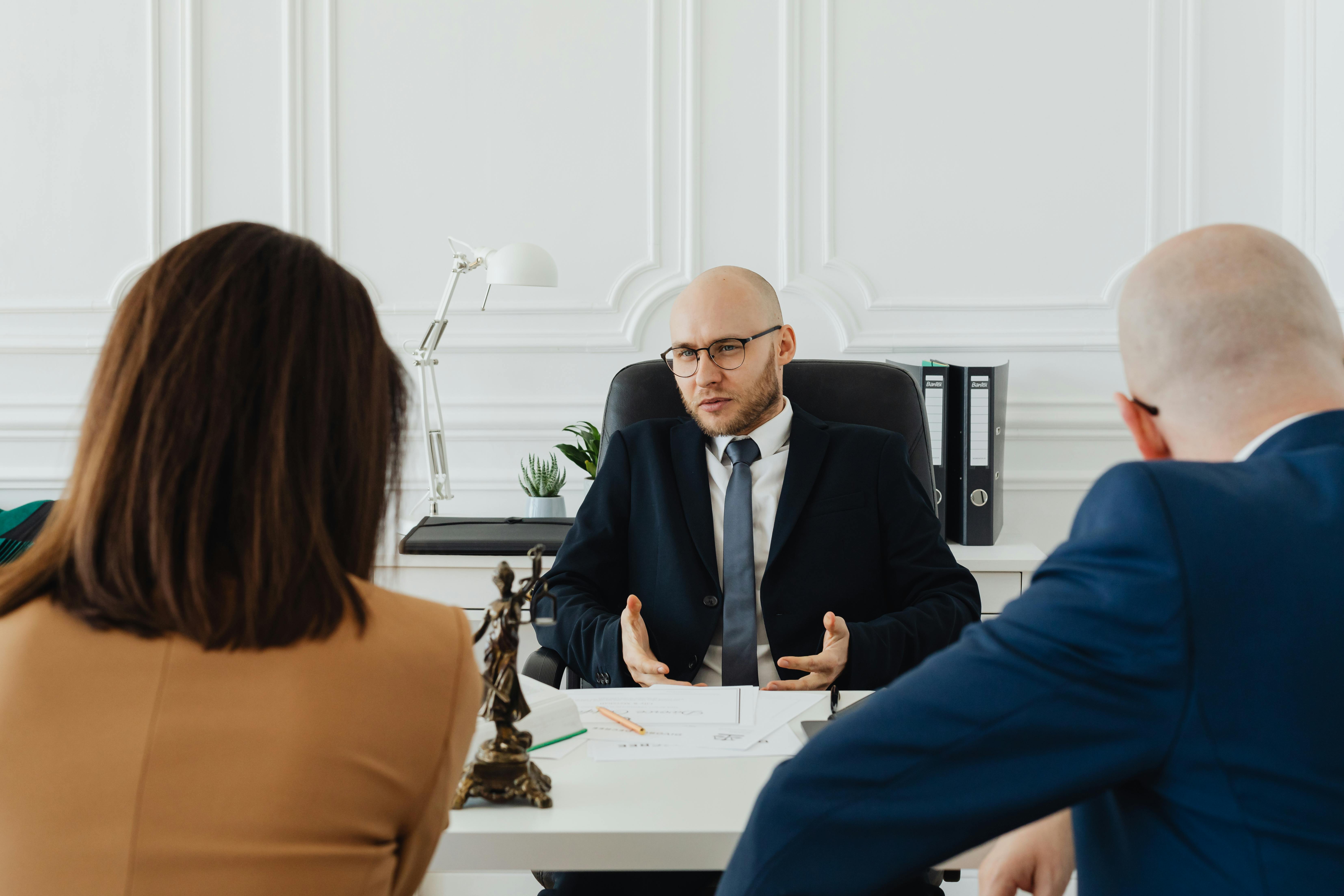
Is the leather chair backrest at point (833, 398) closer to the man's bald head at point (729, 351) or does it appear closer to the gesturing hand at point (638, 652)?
the man's bald head at point (729, 351)

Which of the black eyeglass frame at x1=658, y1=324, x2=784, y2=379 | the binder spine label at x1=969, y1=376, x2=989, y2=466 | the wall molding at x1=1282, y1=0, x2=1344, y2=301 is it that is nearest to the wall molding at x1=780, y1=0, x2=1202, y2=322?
the wall molding at x1=1282, y1=0, x2=1344, y2=301

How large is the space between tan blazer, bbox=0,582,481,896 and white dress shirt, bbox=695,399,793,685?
113cm

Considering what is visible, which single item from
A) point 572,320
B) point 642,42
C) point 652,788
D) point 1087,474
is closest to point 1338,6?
point 1087,474

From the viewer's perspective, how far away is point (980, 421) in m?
2.43

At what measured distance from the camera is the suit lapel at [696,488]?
6.01ft

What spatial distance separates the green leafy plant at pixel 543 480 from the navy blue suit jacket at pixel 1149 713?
1.93 metres

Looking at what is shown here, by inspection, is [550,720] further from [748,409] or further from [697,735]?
[748,409]

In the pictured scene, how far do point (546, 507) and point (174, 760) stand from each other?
6.30ft

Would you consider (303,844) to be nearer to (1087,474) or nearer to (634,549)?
(634,549)

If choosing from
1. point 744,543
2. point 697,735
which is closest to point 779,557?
point 744,543

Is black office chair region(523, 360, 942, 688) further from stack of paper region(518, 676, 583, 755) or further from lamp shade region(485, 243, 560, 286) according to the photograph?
stack of paper region(518, 676, 583, 755)

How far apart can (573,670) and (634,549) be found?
27 centimetres

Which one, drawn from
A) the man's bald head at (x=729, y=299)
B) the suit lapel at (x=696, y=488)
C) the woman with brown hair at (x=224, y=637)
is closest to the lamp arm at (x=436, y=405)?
the man's bald head at (x=729, y=299)

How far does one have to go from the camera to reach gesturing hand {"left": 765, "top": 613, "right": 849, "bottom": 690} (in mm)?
1530
